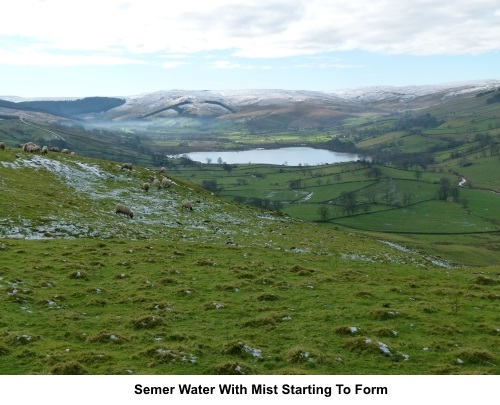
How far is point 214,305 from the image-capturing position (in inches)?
773

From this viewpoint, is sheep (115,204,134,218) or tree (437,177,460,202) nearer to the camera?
sheep (115,204,134,218)

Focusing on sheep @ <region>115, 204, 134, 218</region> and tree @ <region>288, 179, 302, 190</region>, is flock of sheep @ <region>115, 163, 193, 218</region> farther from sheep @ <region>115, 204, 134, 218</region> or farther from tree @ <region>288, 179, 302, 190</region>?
tree @ <region>288, 179, 302, 190</region>

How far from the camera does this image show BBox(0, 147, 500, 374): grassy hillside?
14.1m

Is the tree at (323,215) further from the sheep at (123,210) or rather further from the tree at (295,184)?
the sheep at (123,210)

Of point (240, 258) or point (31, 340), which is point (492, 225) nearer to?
point (240, 258)

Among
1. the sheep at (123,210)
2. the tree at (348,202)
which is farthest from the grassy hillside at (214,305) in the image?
the tree at (348,202)

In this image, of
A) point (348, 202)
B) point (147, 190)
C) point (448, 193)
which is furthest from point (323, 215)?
point (147, 190)

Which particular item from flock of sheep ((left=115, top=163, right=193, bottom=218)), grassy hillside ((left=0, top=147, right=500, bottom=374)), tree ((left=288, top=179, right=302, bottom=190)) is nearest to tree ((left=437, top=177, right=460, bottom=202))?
tree ((left=288, top=179, right=302, bottom=190))

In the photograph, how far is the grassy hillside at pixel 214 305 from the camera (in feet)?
46.3

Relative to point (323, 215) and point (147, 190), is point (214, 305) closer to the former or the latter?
point (147, 190)

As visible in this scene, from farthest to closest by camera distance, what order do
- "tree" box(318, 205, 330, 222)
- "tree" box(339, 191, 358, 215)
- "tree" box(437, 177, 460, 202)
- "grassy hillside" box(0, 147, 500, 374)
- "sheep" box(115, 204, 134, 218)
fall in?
"tree" box(437, 177, 460, 202)
"tree" box(339, 191, 358, 215)
"tree" box(318, 205, 330, 222)
"sheep" box(115, 204, 134, 218)
"grassy hillside" box(0, 147, 500, 374)
